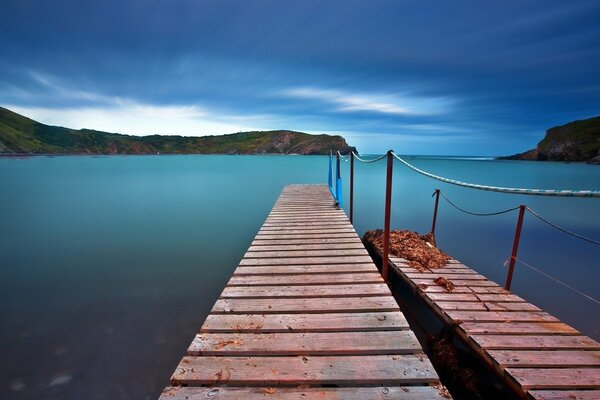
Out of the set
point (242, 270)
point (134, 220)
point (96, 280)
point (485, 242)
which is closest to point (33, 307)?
point (96, 280)

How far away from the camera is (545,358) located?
124 inches

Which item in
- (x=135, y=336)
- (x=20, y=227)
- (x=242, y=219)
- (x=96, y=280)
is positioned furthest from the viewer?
(x=242, y=219)

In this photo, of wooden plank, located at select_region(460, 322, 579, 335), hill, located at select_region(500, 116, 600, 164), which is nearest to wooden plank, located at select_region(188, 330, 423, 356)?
wooden plank, located at select_region(460, 322, 579, 335)

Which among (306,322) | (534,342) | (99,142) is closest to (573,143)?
(534,342)

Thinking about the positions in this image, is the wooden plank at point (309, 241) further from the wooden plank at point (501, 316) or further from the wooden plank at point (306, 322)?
the wooden plank at point (306, 322)

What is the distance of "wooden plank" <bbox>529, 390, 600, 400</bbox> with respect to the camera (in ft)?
8.78

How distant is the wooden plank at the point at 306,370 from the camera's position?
2262mm

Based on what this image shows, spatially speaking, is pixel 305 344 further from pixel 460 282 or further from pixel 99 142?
pixel 99 142

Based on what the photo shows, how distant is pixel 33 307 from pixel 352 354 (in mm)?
7212

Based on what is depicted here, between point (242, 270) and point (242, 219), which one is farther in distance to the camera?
point (242, 219)

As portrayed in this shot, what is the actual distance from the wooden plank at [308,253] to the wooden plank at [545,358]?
2.35 meters

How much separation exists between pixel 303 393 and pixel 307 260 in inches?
110

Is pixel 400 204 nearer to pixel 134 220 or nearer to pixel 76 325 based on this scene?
pixel 134 220

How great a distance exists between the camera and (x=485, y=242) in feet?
38.6
